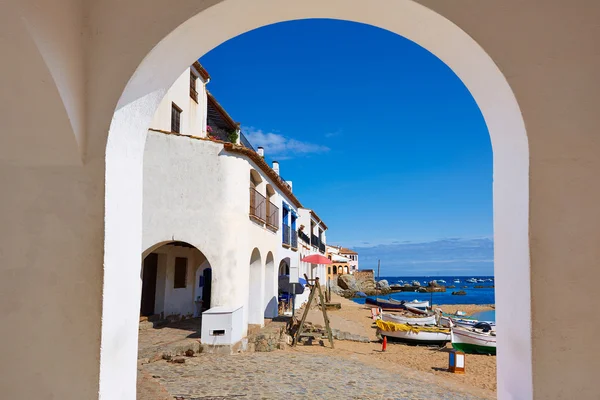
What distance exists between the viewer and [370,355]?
14336 millimetres

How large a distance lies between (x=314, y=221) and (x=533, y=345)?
37004 mm

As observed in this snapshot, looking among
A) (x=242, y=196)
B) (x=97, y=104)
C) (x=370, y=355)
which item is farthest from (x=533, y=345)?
(x=370, y=355)

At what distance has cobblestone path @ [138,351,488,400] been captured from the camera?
7.04 metres

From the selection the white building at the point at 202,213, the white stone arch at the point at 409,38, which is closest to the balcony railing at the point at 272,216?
the white building at the point at 202,213

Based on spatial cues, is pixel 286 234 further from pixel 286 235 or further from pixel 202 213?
pixel 202 213

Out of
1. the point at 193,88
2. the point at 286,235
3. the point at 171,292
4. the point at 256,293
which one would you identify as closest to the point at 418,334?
the point at 256,293

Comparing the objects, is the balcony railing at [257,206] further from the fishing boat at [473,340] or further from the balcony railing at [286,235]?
the fishing boat at [473,340]

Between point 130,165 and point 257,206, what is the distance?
39.1 feet

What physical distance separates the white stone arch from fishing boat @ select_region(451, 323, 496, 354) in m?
14.9

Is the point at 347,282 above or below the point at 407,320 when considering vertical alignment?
below

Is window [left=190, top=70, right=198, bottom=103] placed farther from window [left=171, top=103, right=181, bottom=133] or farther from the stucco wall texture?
the stucco wall texture

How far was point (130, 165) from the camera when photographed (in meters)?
2.65

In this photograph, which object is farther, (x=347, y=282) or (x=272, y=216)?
(x=347, y=282)

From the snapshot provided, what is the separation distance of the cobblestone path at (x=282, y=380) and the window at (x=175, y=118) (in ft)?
27.1
